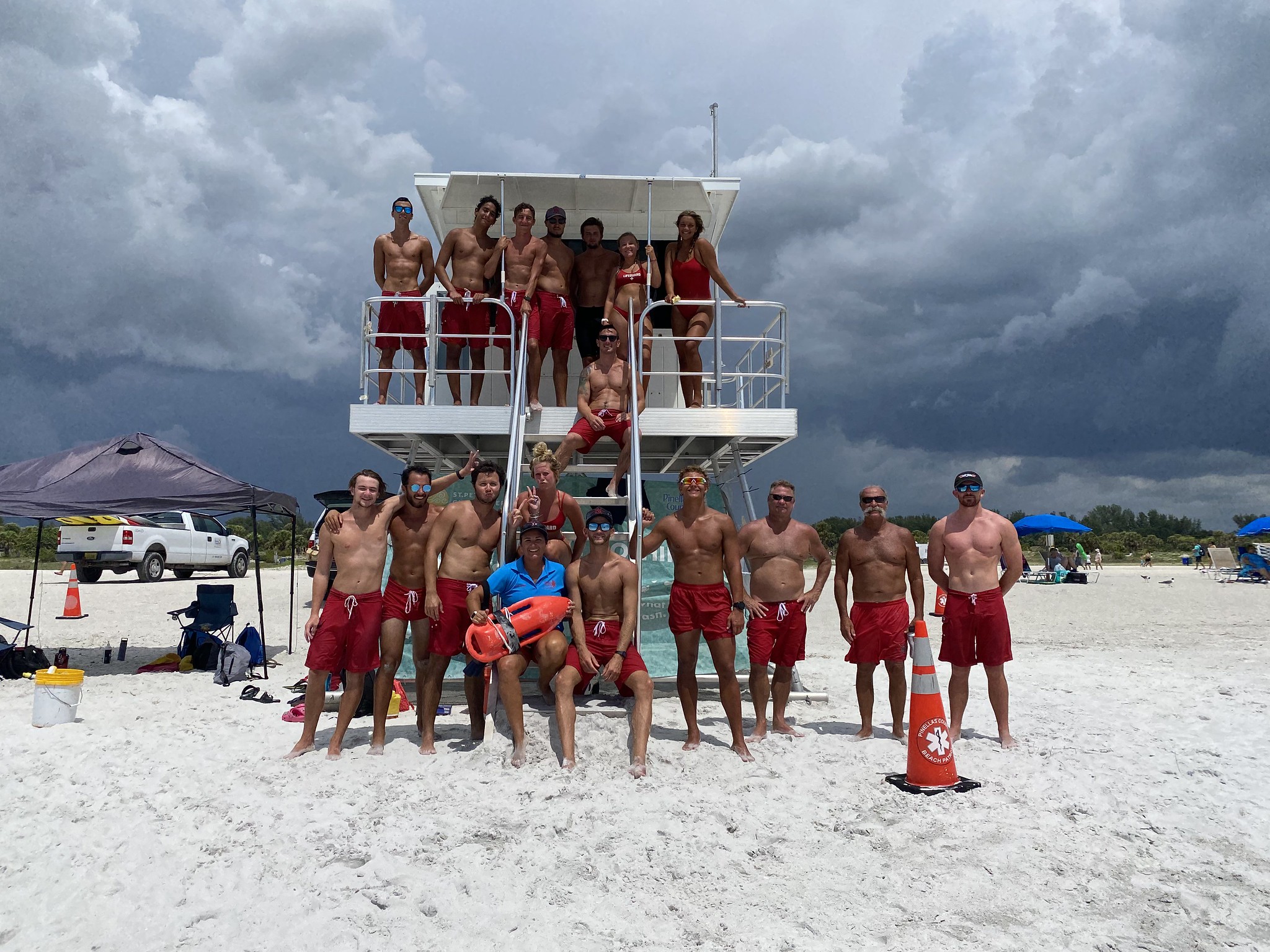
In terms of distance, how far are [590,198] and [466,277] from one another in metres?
1.96

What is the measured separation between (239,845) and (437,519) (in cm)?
236

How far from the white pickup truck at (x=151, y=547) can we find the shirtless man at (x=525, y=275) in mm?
13570

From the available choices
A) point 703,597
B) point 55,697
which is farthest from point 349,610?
point 55,697

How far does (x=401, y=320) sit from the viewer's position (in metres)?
8.13

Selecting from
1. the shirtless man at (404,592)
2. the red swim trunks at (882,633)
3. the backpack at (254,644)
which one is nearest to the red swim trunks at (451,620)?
the shirtless man at (404,592)

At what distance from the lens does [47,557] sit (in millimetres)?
36312

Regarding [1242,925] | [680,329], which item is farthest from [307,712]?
[1242,925]

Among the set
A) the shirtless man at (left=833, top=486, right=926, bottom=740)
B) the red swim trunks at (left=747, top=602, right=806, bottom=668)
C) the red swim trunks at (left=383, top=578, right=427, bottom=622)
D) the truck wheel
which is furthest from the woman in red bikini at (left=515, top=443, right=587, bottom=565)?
the truck wheel

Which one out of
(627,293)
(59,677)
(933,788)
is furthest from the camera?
(627,293)

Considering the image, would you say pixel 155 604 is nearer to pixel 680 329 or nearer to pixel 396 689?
pixel 396 689

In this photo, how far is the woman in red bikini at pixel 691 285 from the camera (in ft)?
25.7

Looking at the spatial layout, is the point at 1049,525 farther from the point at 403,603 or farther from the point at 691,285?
the point at 403,603

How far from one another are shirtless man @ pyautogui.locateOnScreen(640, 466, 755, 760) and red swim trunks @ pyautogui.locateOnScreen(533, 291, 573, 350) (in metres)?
2.66

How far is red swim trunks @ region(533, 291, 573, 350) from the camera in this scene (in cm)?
790
